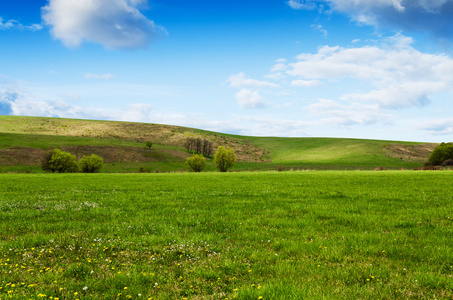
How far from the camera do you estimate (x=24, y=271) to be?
665 centimetres

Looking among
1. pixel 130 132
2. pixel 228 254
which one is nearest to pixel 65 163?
pixel 228 254

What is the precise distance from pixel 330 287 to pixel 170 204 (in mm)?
11508

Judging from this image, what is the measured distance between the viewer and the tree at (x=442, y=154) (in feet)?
337

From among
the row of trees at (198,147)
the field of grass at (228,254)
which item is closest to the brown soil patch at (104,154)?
the row of trees at (198,147)

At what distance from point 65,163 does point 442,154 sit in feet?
441

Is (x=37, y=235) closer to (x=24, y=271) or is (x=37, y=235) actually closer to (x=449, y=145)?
(x=24, y=271)

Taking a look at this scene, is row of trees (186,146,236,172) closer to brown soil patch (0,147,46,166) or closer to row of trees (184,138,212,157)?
row of trees (184,138,212,157)

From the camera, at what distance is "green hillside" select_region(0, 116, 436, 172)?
93062 millimetres

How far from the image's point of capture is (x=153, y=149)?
4562 inches

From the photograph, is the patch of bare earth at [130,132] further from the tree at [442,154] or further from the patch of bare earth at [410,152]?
the tree at [442,154]

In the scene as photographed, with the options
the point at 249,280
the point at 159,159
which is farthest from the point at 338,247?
the point at 159,159

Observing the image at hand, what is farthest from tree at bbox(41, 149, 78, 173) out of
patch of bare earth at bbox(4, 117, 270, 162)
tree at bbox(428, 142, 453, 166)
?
tree at bbox(428, 142, 453, 166)

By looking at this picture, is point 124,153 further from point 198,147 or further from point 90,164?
point 198,147

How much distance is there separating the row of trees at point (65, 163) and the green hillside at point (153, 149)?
9.69 meters
